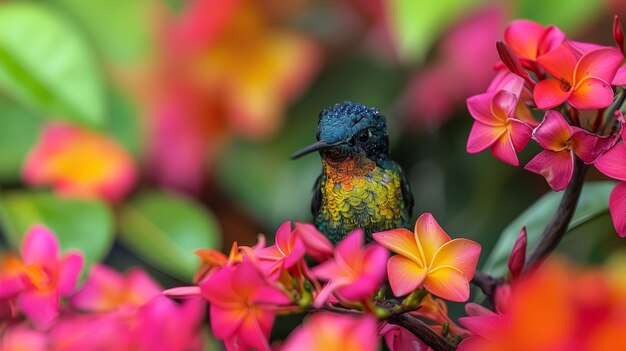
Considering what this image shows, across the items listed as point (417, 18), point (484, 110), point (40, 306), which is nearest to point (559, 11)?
point (417, 18)

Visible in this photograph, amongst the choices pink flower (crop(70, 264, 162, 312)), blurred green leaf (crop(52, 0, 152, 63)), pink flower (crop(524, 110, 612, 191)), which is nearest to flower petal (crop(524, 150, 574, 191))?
pink flower (crop(524, 110, 612, 191))

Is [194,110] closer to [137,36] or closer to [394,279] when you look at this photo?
[137,36]

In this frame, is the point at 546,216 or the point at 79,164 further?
the point at 79,164

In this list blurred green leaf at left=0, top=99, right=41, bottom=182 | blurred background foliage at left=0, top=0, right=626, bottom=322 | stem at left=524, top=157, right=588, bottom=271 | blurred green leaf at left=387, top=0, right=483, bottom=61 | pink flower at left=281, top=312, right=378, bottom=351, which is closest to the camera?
pink flower at left=281, top=312, right=378, bottom=351

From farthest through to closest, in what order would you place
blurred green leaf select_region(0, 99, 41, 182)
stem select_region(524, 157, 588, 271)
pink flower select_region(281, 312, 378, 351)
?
blurred green leaf select_region(0, 99, 41, 182), stem select_region(524, 157, 588, 271), pink flower select_region(281, 312, 378, 351)

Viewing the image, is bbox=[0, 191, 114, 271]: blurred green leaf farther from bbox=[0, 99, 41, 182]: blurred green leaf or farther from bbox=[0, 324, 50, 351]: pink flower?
bbox=[0, 324, 50, 351]: pink flower

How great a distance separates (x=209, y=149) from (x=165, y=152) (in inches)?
1.8

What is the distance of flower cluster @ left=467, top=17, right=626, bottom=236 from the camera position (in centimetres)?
36

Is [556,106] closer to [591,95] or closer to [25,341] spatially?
[591,95]

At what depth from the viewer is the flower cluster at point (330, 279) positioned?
0.33 m

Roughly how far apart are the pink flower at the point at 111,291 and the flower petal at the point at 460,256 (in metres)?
0.17

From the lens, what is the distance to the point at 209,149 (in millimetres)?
945

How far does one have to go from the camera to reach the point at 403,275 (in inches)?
13.6

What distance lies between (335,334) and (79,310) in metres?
0.25
